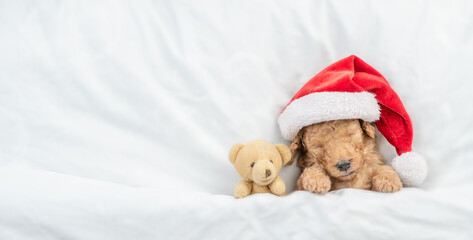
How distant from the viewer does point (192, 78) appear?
3.43ft

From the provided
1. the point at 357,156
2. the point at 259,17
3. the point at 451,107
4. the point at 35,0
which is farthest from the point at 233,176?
the point at 35,0

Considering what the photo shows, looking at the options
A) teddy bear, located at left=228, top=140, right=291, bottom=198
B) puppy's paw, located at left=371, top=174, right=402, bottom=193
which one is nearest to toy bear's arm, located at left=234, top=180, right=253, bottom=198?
teddy bear, located at left=228, top=140, right=291, bottom=198

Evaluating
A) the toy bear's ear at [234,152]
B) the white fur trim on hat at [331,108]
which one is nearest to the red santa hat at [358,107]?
the white fur trim on hat at [331,108]

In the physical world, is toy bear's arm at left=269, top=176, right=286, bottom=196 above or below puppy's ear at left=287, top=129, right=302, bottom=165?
below

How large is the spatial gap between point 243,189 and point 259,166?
0.07m

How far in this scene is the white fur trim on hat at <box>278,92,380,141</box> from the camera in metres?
0.90

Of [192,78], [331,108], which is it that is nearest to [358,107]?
[331,108]

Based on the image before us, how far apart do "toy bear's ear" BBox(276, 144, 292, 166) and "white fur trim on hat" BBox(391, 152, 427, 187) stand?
9.3 inches

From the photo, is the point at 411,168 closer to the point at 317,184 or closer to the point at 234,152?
the point at 317,184

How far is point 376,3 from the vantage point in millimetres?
1051

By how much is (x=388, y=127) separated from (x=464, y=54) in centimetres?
25

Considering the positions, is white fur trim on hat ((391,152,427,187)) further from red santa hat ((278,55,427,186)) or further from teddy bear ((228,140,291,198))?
teddy bear ((228,140,291,198))

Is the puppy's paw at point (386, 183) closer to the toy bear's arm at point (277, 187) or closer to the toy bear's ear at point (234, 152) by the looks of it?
the toy bear's arm at point (277, 187)

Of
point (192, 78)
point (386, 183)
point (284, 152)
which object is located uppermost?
point (192, 78)
